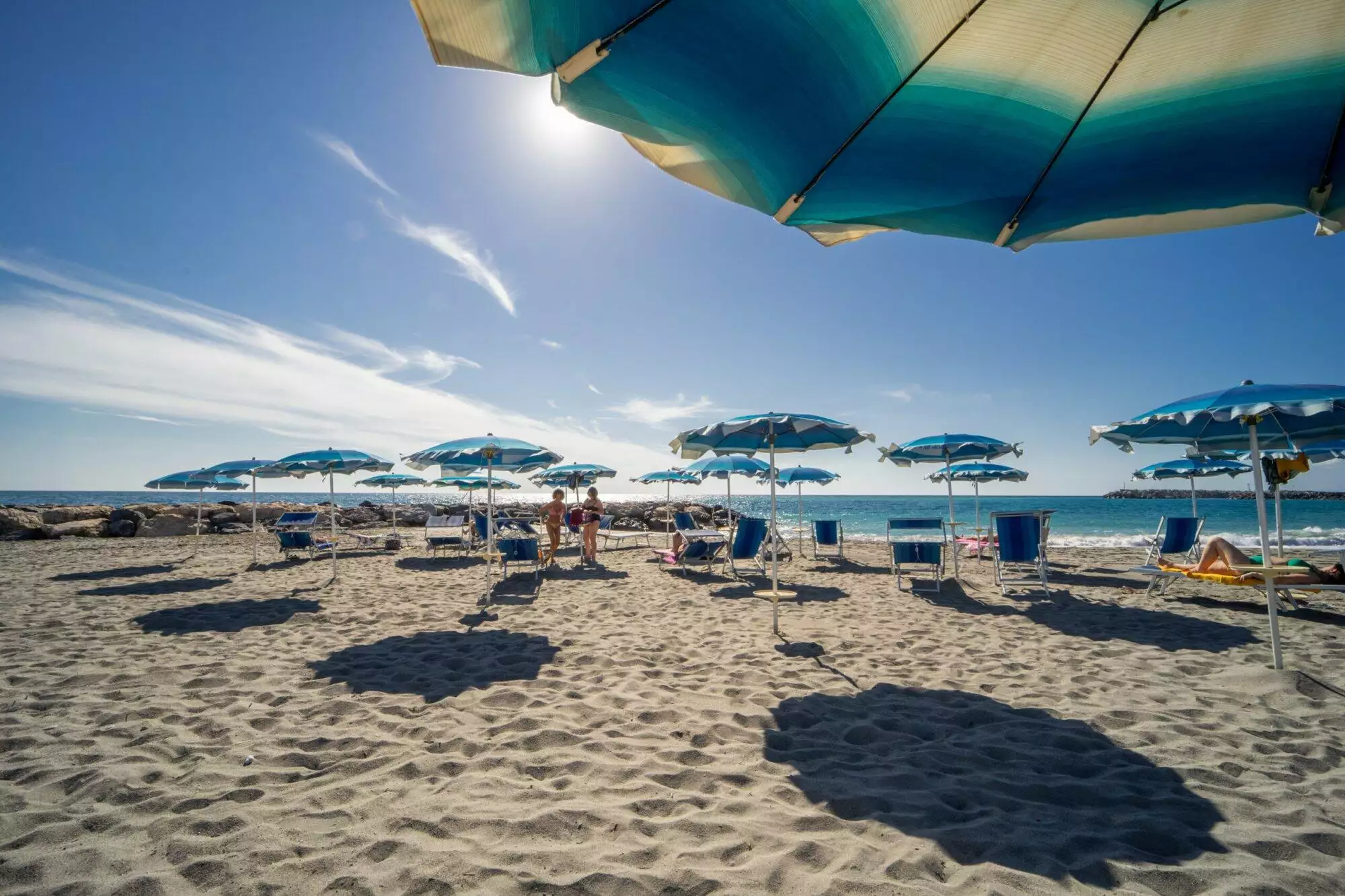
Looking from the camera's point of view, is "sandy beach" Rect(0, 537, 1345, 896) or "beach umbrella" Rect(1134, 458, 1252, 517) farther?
"beach umbrella" Rect(1134, 458, 1252, 517)

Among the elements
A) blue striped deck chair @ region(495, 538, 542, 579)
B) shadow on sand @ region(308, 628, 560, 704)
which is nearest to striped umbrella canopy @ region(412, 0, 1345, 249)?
shadow on sand @ region(308, 628, 560, 704)

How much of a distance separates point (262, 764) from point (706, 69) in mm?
3952

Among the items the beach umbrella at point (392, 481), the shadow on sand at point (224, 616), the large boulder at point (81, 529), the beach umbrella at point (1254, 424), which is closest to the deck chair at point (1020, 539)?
the beach umbrella at point (1254, 424)

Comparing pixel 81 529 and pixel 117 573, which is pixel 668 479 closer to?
pixel 117 573

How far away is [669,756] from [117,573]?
38.3 feet

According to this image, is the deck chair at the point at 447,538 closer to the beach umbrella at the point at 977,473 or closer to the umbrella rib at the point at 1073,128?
the beach umbrella at the point at 977,473

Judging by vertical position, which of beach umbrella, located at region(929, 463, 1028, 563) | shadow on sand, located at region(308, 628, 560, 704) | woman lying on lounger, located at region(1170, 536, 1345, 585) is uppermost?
beach umbrella, located at region(929, 463, 1028, 563)

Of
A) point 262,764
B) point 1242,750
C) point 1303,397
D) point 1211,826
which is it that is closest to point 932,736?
point 1211,826

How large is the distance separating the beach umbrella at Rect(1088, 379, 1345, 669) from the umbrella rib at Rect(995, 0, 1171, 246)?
2653 millimetres

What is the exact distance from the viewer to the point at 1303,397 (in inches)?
171

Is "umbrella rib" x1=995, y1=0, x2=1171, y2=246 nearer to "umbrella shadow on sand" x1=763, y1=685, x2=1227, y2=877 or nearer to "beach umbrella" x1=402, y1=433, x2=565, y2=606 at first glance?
"umbrella shadow on sand" x1=763, y1=685, x2=1227, y2=877

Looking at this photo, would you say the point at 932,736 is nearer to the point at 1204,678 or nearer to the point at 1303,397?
the point at 1204,678

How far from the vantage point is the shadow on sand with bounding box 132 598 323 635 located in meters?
5.57

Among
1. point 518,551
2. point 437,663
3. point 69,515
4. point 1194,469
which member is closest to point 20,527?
point 69,515
